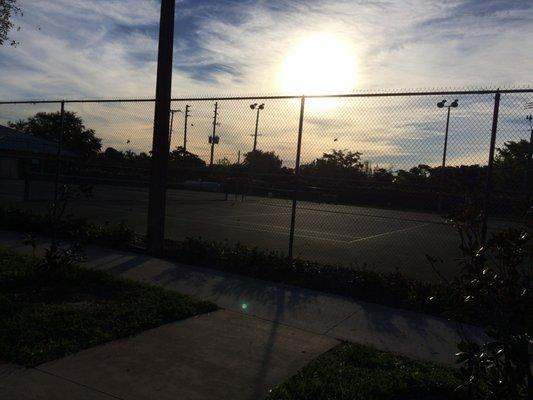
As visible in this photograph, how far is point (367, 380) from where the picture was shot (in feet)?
13.7

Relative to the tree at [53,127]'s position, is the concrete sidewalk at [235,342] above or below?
below

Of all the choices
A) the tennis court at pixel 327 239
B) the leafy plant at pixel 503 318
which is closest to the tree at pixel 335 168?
the tennis court at pixel 327 239

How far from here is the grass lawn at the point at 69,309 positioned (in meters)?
4.54

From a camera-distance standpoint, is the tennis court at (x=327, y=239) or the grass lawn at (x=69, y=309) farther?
the tennis court at (x=327, y=239)

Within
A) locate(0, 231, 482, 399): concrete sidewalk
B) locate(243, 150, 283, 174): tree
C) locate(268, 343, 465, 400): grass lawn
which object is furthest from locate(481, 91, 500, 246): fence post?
locate(243, 150, 283, 174): tree

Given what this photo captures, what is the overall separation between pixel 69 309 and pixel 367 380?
128 inches

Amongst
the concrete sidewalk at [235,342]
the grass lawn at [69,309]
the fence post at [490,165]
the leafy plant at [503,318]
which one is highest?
the fence post at [490,165]

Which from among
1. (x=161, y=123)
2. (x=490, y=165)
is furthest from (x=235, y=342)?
(x=161, y=123)

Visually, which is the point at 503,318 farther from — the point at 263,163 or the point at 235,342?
the point at 263,163

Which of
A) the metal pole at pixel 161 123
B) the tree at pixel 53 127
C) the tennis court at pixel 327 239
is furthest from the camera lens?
the tree at pixel 53 127

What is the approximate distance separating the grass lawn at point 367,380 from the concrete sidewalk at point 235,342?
0.19 meters

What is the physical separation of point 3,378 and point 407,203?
1218cm

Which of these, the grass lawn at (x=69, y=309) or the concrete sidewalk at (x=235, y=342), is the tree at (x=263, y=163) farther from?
the grass lawn at (x=69, y=309)

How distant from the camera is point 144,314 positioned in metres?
5.52
